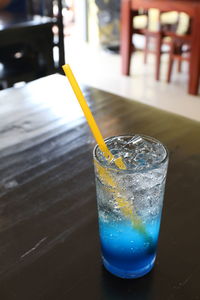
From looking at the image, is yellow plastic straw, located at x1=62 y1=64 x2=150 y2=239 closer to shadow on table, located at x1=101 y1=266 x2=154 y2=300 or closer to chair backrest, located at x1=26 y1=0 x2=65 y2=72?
shadow on table, located at x1=101 y1=266 x2=154 y2=300

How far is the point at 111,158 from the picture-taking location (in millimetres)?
625

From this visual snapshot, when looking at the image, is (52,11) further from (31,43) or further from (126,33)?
(126,33)

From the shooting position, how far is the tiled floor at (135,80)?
321 centimetres

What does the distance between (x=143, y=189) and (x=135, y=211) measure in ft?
0.13

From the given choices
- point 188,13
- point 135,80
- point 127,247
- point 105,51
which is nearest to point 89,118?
point 127,247

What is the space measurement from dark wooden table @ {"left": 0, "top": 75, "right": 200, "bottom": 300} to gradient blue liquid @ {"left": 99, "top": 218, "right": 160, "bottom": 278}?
0.8 inches

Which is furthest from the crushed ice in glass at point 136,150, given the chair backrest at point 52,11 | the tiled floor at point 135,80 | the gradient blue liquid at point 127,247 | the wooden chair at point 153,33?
the wooden chair at point 153,33

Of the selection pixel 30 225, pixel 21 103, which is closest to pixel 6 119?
pixel 21 103

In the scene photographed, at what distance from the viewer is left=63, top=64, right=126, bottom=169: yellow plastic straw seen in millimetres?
579

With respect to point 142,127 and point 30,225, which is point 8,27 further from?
point 30,225

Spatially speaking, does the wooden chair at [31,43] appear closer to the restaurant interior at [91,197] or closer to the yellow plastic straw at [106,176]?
the restaurant interior at [91,197]

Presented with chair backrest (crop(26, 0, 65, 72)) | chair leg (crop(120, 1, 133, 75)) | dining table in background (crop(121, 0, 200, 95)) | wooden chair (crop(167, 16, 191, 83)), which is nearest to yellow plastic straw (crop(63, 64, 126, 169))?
chair backrest (crop(26, 0, 65, 72))

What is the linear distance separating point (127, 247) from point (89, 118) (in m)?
0.22

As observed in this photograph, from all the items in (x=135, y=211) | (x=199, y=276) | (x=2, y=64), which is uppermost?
(x=135, y=211)
